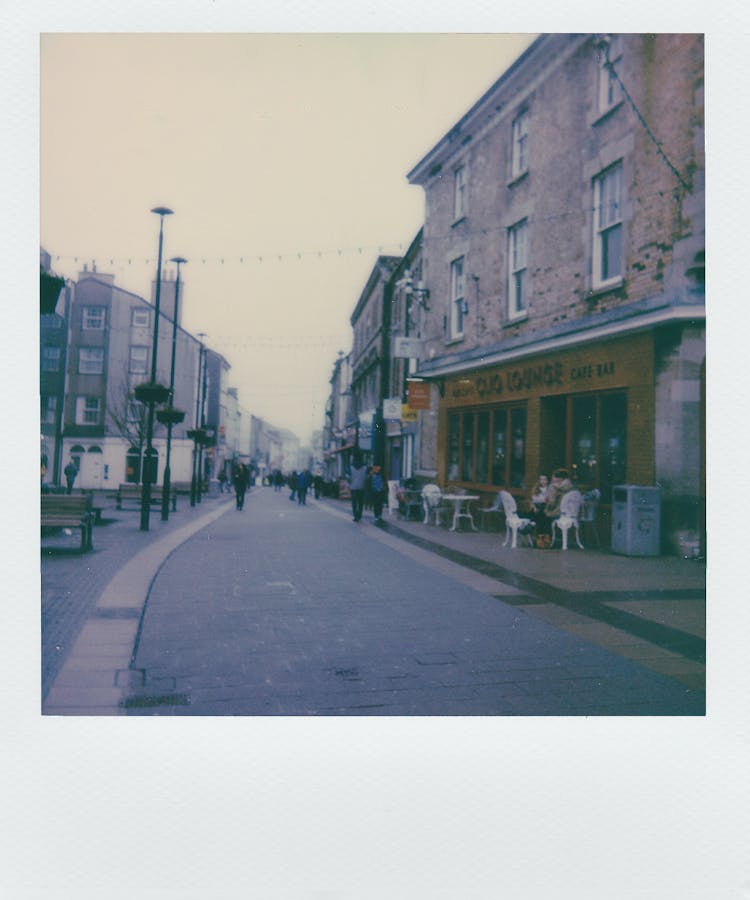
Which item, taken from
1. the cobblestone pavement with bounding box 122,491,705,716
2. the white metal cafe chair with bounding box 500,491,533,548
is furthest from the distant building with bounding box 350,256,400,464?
the cobblestone pavement with bounding box 122,491,705,716

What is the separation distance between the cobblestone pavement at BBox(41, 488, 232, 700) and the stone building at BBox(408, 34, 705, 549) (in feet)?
19.0

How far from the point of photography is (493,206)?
14.6 meters

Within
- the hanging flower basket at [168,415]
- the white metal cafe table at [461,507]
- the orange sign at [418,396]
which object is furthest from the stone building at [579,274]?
the hanging flower basket at [168,415]

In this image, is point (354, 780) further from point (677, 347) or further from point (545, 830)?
point (677, 347)

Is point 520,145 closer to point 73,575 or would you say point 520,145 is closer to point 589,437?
point 589,437

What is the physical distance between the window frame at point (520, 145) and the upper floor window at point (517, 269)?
936mm

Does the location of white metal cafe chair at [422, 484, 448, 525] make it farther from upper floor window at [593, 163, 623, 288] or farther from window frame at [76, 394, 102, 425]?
window frame at [76, 394, 102, 425]

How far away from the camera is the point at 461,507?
15.5 meters

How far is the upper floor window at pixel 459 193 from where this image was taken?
15.7m

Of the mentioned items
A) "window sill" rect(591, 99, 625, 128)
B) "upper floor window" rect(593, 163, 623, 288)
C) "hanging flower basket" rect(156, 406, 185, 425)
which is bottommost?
"hanging flower basket" rect(156, 406, 185, 425)

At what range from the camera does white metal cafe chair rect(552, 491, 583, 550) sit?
10633 millimetres

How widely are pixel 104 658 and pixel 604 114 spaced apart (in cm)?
1042

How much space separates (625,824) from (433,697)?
3.70 ft
